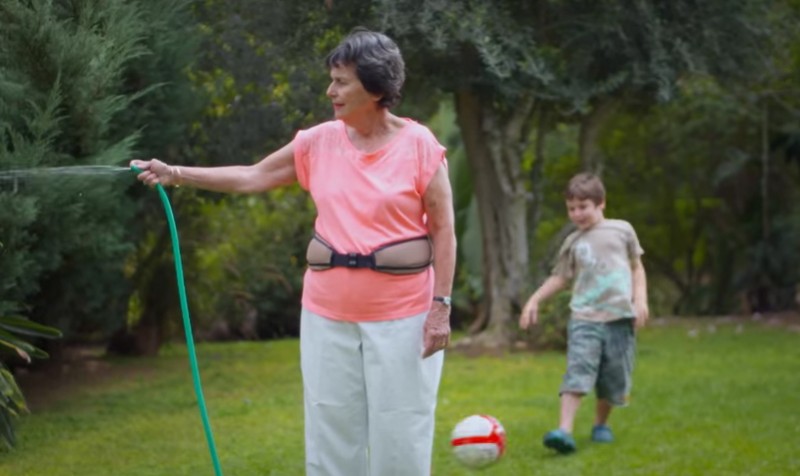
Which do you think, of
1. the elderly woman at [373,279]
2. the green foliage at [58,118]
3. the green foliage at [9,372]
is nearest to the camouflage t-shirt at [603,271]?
the green foliage at [58,118]

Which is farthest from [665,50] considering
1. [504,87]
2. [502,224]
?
[502,224]

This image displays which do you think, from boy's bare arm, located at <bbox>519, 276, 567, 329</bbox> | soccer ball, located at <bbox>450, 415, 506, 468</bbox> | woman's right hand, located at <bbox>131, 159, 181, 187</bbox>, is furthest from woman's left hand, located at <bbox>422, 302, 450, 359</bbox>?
Result: boy's bare arm, located at <bbox>519, 276, 567, 329</bbox>

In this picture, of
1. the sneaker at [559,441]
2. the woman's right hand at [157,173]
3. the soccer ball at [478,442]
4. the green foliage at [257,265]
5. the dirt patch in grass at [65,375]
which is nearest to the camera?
the woman's right hand at [157,173]

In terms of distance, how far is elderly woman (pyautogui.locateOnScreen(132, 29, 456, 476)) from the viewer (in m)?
4.48

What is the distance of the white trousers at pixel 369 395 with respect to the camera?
4.48 m

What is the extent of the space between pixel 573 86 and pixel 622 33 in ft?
2.09

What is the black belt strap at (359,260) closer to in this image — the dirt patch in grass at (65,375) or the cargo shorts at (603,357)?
the cargo shorts at (603,357)

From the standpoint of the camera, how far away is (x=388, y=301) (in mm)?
4496

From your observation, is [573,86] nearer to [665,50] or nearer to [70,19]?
[665,50]

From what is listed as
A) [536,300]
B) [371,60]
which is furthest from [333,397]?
[536,300]

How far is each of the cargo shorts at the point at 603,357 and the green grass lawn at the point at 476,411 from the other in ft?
1.09

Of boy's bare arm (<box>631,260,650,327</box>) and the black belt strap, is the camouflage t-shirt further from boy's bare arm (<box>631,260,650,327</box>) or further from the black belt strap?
the black belt strap

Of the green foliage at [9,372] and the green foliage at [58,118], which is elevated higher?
the green foliage at [58,118]

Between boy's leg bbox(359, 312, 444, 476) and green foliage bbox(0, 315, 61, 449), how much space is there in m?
3.01
